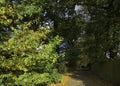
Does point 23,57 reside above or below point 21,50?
below

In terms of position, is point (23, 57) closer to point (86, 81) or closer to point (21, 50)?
point (21, 50)

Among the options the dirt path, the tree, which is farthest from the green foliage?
the dirt path

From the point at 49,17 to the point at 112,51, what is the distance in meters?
16.8

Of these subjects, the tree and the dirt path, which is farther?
the dirt path

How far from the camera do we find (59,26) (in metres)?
20.7

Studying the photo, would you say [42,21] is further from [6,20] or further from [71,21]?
[71,21]

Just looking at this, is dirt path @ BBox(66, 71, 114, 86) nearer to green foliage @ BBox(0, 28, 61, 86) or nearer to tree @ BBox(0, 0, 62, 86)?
tree @ BBox(0, 0, 62, 86)

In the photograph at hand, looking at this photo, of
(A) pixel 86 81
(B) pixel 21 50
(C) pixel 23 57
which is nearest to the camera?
(B) pixel 21 50

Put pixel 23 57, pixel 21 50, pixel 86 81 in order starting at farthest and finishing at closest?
pixel 86 81, pixel 23 57, pixel 21 50

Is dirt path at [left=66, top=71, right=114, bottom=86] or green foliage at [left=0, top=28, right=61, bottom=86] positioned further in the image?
dirt path at [left=66, top=71, right=114, bottom=86]

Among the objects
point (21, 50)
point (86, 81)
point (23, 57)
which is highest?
point (21, 50)

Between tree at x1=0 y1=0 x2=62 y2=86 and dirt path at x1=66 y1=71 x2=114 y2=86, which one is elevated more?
tree at x1=0 y1=0 x2=62 y2=86

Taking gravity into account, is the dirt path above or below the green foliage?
below

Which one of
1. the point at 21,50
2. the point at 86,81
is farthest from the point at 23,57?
the point at 86,81
